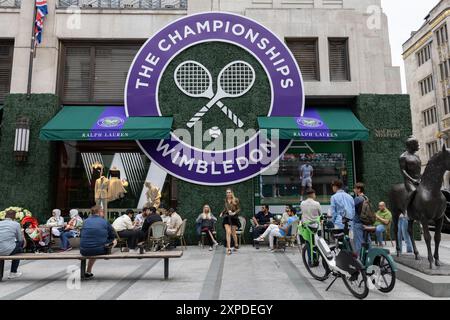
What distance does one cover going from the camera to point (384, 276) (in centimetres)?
610

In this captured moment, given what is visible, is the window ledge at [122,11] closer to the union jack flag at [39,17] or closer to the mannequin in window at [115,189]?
the union jack flag at [39,17]

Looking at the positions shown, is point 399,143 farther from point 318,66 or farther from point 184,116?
point 184,116

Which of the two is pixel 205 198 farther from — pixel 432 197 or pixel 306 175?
pixel 432 197

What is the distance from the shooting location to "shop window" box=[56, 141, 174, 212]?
1361 centimetres

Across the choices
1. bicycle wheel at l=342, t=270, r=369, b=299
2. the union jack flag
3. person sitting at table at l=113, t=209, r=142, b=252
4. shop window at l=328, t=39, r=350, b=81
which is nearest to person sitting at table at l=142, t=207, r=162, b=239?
person sitting at table at l=113, t=209, r=142, b=252

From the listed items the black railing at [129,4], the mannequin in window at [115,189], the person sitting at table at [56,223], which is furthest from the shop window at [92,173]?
the black railing at [129,4]

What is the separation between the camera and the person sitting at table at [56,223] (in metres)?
11.9

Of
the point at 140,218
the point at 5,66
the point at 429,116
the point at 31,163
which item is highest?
the point at 429,116

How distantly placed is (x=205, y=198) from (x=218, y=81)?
15.5 feet

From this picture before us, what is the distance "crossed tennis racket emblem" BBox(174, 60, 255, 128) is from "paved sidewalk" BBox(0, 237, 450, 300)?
6470 millimetres

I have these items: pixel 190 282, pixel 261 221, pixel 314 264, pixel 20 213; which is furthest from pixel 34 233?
pixel 314 264

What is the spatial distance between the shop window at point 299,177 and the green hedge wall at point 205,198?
0.70 metres
